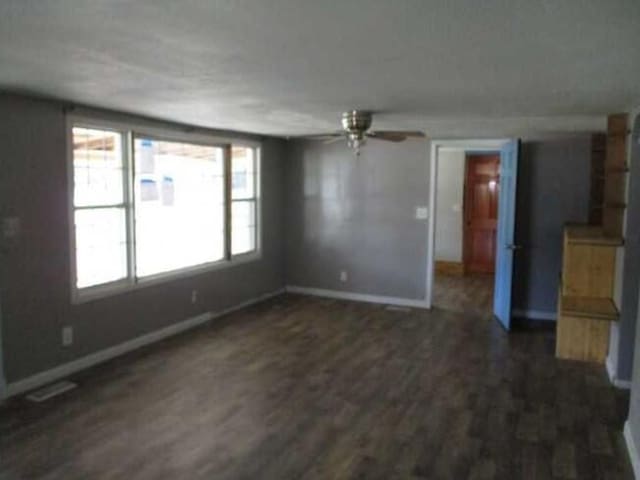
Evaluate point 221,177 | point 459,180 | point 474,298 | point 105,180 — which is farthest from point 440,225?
point 105,180

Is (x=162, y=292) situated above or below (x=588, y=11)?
below

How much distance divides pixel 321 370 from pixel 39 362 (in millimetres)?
2147

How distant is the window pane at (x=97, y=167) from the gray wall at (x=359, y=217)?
114 inches

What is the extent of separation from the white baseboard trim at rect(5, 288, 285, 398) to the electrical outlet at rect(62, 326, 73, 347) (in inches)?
6.4

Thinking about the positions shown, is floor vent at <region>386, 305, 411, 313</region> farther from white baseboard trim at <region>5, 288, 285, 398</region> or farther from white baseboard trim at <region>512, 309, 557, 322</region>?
white baseboard trim at <region>5, 288, 285, 398</region>

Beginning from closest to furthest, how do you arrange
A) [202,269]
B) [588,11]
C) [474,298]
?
[588,11]
[202,269]
[474,298]

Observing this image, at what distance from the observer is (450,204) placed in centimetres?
885

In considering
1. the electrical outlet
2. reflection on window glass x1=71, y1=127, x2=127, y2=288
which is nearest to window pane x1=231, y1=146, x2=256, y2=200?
reflection on window glass x1=71, y1=127, x2=127, y2=288

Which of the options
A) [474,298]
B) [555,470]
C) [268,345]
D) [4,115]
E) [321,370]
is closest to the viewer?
[555,470]

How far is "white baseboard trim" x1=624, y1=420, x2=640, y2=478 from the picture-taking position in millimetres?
2856

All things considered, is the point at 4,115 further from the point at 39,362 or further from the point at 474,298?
the point at 474,298

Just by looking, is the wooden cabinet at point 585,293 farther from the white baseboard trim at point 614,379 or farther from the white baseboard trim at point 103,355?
the white baseboard trim at point 103,355

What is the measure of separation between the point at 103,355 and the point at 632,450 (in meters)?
3.90

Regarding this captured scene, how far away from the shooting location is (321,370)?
172 inches
